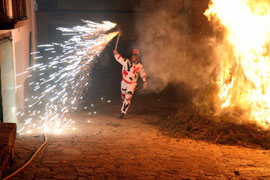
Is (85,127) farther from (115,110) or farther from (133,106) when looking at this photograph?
(133,106)

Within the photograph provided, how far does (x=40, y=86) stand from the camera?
16203 mm

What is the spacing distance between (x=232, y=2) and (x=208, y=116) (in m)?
3.26

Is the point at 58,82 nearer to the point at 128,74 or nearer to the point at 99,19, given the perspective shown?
the point at 99,19

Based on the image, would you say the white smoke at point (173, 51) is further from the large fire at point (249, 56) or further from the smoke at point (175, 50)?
the large fire at point (249, 56)

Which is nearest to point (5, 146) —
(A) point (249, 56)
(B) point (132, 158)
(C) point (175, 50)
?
(B) point (132, 158)

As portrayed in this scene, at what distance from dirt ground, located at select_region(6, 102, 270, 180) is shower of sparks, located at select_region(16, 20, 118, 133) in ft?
4.88

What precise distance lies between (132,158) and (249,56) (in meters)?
4.85

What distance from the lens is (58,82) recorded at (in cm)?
1755

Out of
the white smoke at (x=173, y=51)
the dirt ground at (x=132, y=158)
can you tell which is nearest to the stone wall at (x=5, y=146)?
the dirt ground at (x=132, y=158)

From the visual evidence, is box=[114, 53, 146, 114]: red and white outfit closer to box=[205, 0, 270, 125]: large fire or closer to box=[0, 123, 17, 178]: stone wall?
box=[205, 0, 270, 125]: large fire

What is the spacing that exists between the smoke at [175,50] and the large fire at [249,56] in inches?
117

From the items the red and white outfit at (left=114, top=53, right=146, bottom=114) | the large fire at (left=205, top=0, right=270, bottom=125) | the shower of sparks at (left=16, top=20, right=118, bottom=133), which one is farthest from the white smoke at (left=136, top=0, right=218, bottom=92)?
the red and white outfit at (left=114, top=53, right=146, bottom=114)

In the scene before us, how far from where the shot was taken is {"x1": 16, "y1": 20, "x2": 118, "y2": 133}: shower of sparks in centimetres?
1072

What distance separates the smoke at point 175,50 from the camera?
14430mm
